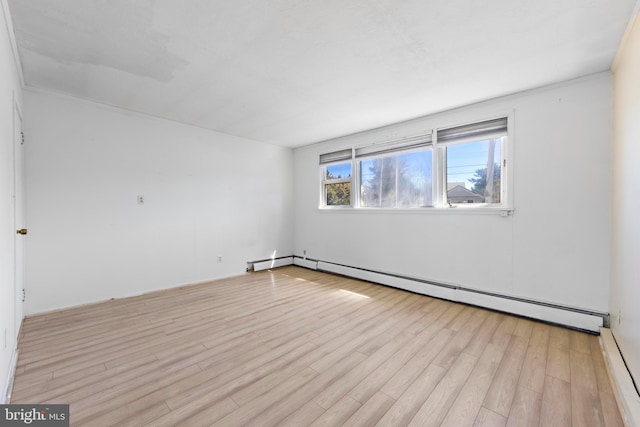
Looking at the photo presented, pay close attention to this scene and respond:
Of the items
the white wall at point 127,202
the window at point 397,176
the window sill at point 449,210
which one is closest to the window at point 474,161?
the window sill at point 449,210

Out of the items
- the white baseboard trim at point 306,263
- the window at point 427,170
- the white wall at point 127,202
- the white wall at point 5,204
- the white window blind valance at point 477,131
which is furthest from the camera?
the white baseboard trim at point 306,263

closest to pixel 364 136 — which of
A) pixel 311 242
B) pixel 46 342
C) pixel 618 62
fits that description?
pixel 311 242

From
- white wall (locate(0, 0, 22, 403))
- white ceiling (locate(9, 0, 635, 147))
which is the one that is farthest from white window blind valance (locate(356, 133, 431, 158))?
white wall (locate(0, 0, 22, 403))

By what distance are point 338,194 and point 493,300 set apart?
10.0ft

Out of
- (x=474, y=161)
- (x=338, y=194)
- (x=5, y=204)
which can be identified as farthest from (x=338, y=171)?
(x=5, y=204)

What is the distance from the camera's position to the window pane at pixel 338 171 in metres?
5.05

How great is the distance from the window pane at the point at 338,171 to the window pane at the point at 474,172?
1856 millimetres

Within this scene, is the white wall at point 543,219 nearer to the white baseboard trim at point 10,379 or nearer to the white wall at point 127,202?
the white wall at point 127,202

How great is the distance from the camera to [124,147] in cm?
366

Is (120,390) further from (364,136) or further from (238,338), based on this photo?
(364,136)

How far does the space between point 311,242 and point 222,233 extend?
180 centimetres

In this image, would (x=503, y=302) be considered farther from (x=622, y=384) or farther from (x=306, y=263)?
(x=306, y=263)

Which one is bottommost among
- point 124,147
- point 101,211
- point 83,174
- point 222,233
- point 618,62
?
point 222,233

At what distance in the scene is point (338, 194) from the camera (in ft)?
17.2
